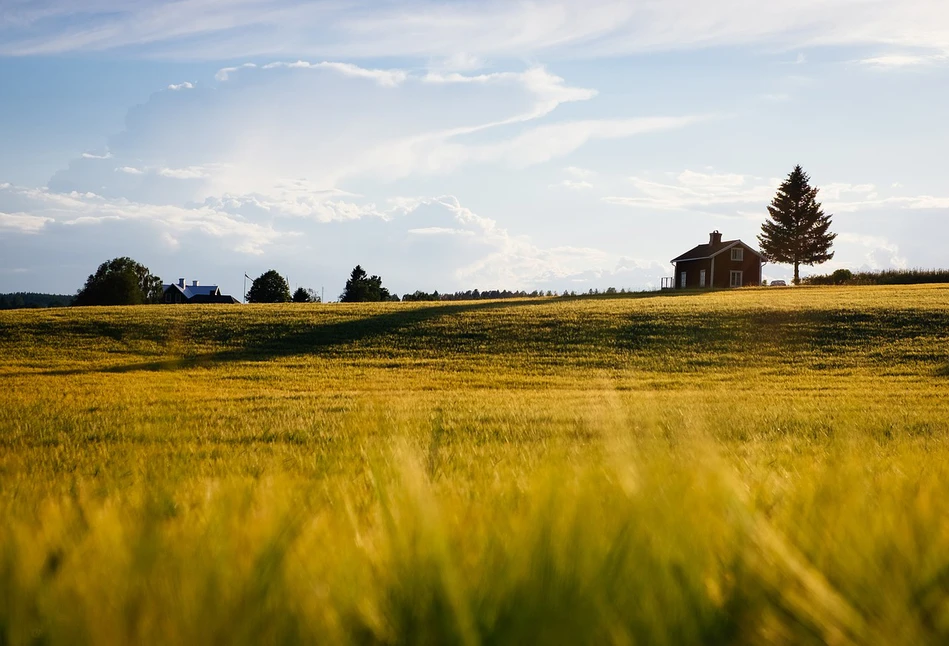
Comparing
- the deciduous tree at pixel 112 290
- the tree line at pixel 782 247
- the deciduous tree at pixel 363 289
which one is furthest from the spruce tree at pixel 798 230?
the deciduous tree at pixel 112 290

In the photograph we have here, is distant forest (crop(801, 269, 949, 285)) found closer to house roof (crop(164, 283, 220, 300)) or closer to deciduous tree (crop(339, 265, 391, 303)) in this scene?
deciduous tree (crop(339, 265, 391, 303))

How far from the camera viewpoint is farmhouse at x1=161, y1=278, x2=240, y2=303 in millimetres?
129125

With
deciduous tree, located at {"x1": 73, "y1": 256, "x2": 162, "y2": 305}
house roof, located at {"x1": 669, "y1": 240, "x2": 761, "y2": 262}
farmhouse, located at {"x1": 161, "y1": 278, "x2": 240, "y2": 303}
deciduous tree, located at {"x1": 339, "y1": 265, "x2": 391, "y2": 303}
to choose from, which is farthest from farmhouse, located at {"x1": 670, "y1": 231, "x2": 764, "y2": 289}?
farmhouse, located at {"x1": 161, "y1": 278, "x2": 240, "y2": 303}

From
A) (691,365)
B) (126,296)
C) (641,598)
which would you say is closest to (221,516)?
(641,598)

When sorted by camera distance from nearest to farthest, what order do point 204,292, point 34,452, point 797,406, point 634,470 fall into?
point 634,470 < point 34,452 < point 797,406 < point 204,292

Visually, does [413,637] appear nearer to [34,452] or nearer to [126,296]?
[34,452]

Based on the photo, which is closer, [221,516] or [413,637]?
[413,637]

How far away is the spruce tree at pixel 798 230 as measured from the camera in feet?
286

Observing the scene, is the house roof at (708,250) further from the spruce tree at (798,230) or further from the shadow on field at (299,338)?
the shadow on field at (299,338)

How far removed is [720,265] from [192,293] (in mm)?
96597

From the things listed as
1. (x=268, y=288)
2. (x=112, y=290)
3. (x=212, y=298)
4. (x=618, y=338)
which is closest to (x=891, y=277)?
(x=618, y=338)

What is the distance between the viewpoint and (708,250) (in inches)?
3103

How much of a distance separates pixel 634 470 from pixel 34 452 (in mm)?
8157

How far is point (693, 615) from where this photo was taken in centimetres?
101
